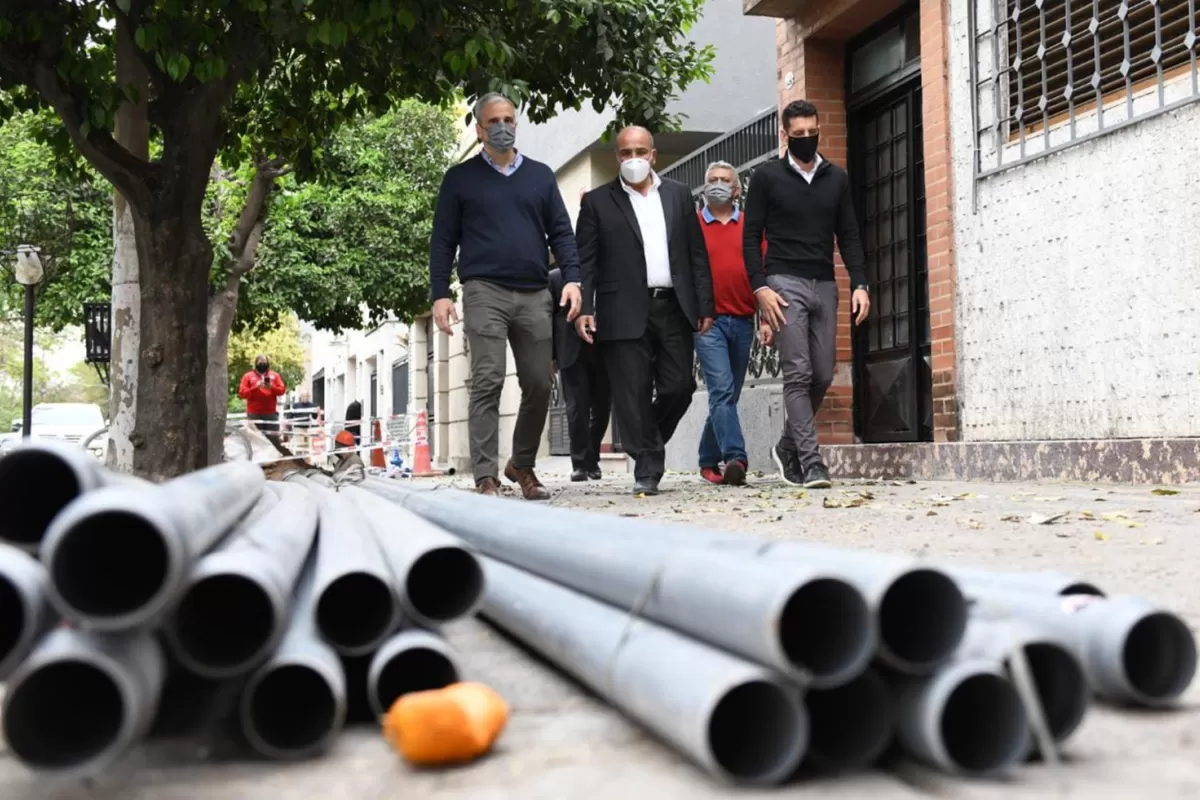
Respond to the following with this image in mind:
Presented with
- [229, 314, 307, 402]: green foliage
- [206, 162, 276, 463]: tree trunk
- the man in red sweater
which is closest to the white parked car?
[206, 162, 276, 463]: tree trunk

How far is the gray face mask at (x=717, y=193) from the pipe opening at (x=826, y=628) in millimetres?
7399

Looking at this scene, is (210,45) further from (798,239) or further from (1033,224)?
(1033,224)

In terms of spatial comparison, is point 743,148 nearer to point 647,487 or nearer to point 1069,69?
point 1069,69

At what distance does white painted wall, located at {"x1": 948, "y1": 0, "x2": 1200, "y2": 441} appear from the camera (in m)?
6.47

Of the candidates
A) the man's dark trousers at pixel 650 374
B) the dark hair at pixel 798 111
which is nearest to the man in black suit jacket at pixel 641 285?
the man's dark trousers at pixel 650 374

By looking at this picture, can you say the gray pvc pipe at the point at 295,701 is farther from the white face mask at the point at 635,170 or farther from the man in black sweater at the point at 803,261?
the white face mask at the point at 635,170

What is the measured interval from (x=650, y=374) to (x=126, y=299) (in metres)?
4.21

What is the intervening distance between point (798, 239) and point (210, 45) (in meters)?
3.97

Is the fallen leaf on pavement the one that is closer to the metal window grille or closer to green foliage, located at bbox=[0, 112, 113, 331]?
the metal window grille

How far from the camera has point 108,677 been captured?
167 centimetres

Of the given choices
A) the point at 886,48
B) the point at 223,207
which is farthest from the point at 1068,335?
the point at 223,207

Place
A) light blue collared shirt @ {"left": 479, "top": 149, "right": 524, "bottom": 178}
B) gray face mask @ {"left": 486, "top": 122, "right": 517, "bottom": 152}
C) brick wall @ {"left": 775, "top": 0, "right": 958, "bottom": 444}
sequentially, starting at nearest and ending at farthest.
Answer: gray face mask @ {"left": 486, "top": 122, "right": 517, "bottom": 152}
light blue collared shirt @ {"left": 479, "top": 149, "right": 524, "bottom": 178}
brick wall @ {"left": 775, "top": 0, "right": 958, "bottom": 444}

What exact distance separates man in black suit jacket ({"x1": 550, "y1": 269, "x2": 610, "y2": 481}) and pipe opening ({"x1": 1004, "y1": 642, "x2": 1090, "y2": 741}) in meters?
7.51

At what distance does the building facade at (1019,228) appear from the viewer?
6578 millimetres
